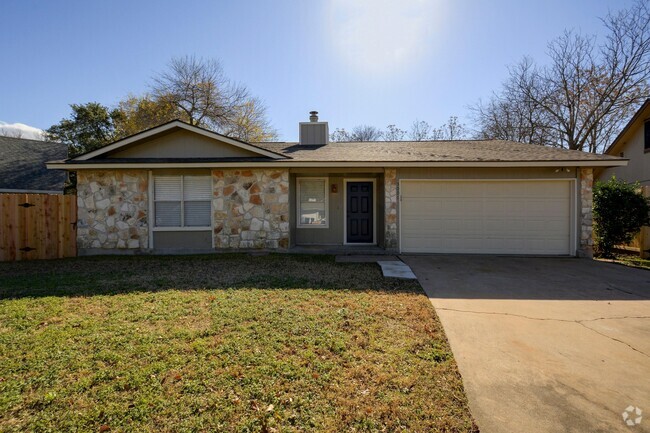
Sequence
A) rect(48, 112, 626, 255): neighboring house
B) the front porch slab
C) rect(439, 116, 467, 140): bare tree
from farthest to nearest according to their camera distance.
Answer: rect(439, 116, 467, 140): bare tree < rect(48, 112, 626, 255): neighboring house < the front porch slab

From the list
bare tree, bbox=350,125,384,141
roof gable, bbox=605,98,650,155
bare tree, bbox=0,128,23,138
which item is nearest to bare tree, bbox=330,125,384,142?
bare tree, bbox=350,125,384,141

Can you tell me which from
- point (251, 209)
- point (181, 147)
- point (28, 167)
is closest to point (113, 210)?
point (181, 147)

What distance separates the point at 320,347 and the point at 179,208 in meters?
7.31

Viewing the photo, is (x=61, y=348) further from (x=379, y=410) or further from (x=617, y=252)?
(x=617, y=252)

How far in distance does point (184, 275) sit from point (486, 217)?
7750mm

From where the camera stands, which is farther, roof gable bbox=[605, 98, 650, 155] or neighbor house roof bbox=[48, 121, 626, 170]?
roof gable bbox=[605, 98, 650, 155]

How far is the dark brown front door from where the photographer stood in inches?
405

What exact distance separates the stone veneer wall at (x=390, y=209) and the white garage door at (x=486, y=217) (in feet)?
0.78

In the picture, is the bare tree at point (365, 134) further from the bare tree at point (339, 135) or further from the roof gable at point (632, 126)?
the roof gable at point (632, 126)

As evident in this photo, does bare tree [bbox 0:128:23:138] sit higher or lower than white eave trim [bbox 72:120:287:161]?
higher

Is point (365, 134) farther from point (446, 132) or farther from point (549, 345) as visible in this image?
point (549, 345)

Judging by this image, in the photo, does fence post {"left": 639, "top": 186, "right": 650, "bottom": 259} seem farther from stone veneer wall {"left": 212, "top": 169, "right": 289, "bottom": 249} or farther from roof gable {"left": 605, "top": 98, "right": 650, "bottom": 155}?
stone veneer wall {"left": 212, "top": 169, "right": 289, "bottom": 249}

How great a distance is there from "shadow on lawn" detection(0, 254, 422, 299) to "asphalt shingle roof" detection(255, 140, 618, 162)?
2.96 m

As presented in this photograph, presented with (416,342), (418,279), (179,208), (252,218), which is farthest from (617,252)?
(179,208)
